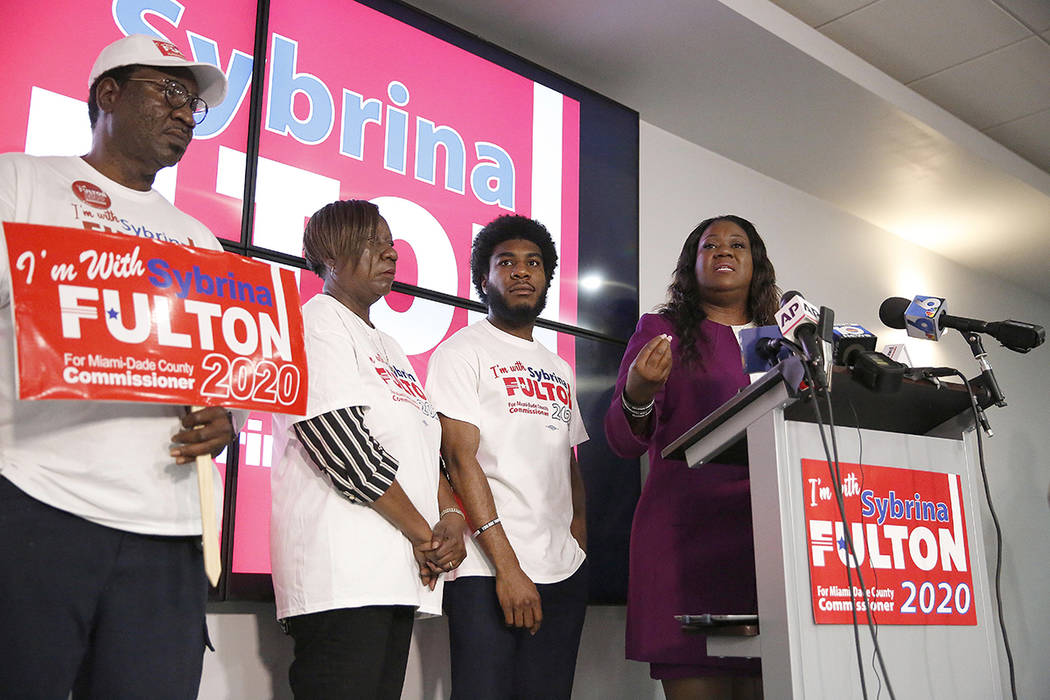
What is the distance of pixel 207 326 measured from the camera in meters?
1.50

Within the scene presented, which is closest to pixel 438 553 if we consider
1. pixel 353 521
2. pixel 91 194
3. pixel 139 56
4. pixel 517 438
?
pixel 353 521

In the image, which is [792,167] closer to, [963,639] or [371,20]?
[371,20]

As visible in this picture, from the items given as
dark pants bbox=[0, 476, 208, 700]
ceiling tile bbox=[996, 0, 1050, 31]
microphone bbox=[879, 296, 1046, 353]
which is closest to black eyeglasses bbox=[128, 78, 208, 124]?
dark pants bbox=[0, 476, 208, 700]

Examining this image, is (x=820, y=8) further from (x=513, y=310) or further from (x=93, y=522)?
(x=93, y=522)

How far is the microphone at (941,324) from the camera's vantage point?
187 cm

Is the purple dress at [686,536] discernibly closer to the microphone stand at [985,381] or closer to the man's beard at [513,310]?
the man's beard at [513,310]

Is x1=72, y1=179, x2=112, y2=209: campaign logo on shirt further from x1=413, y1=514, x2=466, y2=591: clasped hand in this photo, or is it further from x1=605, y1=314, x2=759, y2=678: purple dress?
x1=605, y1=314, x2=759, y2=678: purple dress

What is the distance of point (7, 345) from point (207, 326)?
30cm

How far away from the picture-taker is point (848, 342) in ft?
5.98

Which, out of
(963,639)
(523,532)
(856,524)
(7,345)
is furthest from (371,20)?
(963,639)

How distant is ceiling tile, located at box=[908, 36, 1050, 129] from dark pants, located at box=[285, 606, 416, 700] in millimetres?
3669

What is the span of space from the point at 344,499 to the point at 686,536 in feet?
2.94

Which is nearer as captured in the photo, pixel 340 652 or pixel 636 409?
pixel 340 652

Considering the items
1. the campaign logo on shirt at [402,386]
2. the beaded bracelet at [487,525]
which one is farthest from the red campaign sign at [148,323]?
the beaded bracelet at [487,525]
